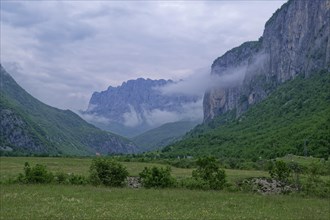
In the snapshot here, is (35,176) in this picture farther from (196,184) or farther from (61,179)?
(196,184)

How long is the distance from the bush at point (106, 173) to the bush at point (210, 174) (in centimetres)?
1072

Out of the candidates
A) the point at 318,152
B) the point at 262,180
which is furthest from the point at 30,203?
the point at 318,152

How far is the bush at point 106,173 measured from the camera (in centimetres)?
5859

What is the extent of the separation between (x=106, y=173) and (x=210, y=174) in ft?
46.8

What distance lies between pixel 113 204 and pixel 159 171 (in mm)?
22732

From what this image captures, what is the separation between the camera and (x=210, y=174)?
58.6 meters

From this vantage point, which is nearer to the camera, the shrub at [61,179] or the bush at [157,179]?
the bush at [157,179]

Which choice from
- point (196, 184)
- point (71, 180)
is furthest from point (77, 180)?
point (196, 184)

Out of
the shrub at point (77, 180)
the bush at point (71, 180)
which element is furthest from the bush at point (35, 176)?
the shrub at point (77, 180)

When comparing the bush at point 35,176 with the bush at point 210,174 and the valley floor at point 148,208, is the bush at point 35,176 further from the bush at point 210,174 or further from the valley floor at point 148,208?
the bush at point 210,174

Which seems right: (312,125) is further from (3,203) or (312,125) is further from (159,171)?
(3,203)

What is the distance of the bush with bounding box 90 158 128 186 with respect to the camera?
5859cm

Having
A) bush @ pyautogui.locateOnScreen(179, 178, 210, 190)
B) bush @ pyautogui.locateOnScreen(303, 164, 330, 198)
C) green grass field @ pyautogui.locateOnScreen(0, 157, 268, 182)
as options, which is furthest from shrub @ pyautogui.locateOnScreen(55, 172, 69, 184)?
bush @ pyautogui.locateOnScreen(303, 164, 330, 198)

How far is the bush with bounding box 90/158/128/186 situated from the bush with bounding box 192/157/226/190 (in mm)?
10716
